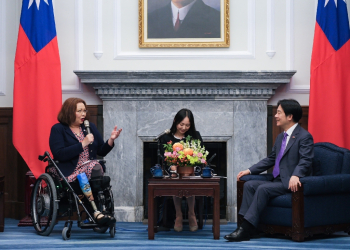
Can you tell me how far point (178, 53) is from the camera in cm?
546

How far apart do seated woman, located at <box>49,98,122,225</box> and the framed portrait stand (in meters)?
1.40

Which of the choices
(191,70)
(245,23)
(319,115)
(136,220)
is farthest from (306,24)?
(136,220)

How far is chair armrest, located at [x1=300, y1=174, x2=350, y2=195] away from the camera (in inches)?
157

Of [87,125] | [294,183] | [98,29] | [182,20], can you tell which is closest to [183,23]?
[182,20]

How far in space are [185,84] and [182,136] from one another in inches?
32.3

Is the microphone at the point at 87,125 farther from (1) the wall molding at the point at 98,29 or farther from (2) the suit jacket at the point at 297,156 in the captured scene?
(2) the suit jacket at the point at 297,156

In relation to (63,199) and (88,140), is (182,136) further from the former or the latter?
(63,199)

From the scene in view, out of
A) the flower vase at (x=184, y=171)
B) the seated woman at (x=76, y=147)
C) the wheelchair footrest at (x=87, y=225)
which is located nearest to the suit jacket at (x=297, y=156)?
the flower vase at (x=184, y=171)

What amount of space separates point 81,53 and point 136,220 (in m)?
2.04

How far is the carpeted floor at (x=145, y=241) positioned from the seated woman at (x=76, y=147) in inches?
9.9

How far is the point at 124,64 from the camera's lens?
17.9 ft

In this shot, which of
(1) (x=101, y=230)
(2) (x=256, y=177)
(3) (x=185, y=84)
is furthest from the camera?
(3) (x=185, y=84)

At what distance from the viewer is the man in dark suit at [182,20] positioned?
5.45 m

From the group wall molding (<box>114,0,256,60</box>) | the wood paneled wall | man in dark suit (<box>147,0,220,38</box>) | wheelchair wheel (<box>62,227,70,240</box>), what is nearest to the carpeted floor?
wheelchair wheel (<box>62,227,70,240</box>)
